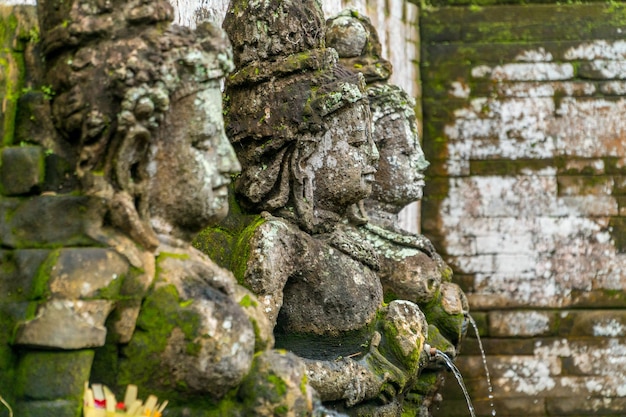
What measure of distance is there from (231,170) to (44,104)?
620 millimetres

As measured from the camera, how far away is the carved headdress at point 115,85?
3.28m

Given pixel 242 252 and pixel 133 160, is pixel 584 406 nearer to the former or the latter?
pixel 242 252

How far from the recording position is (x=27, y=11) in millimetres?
3486

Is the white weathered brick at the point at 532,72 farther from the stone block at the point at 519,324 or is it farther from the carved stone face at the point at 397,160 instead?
the carved stone face at the point at 397,160

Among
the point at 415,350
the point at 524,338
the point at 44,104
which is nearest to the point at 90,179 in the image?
the point at 44,104

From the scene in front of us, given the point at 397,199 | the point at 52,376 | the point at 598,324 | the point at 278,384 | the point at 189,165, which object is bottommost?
the point at 598,324

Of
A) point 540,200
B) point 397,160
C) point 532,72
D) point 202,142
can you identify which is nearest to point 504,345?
point 540,200

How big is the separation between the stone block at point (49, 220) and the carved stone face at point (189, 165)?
222mm

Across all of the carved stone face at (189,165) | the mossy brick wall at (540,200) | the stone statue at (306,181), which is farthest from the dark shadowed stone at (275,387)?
the mossy brick wall at (540,200)

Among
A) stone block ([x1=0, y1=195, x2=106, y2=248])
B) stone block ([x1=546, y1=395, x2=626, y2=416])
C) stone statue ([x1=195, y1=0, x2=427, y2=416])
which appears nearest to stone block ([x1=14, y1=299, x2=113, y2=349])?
stone block ([x1=0, y1=195, x2=106, y2=248])

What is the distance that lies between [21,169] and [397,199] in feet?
11.2

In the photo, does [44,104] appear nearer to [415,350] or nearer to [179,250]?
[179,250]

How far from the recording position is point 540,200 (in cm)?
945

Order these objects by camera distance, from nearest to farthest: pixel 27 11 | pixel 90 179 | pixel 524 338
A: pixel 90 179 < pixel 27 11 < pixel 524 338
